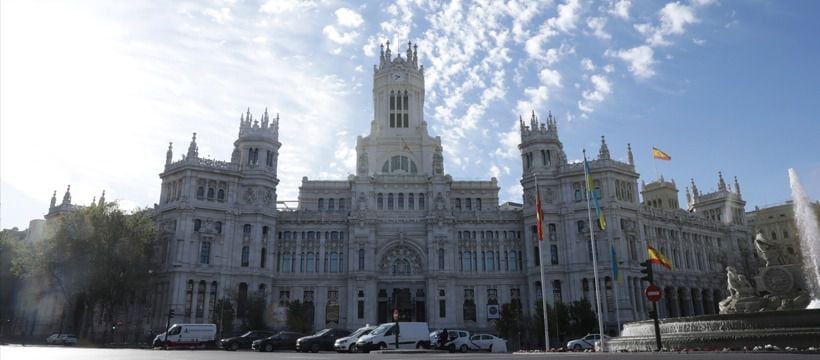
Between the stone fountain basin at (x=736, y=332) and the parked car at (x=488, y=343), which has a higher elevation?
the stone fountain basin at (x=736, y=332)

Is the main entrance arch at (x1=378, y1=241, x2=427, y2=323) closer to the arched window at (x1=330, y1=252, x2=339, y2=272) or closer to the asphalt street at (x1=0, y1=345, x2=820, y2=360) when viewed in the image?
the arched window at (x1=330, y1=252, x2=339, y2=272)

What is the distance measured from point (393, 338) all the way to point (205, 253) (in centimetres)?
3649

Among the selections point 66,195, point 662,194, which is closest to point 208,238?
point 66,195

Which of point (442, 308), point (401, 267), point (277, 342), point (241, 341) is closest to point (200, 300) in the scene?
point (241, 341)

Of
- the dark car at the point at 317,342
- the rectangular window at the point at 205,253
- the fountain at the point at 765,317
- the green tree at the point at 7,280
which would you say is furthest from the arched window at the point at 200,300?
the fountain at the point at 765,317

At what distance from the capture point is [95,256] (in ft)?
202

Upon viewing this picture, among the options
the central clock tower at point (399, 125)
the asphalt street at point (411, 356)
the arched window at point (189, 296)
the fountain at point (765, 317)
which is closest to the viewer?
the asphalt street at point (411, 356)

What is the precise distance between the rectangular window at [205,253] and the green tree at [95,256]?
561 cm

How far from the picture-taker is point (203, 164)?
70.1 metres

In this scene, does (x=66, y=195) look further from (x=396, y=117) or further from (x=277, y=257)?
(x=396, y=117)

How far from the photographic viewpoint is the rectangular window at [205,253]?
67062 mm

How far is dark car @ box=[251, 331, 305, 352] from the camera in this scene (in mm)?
42062

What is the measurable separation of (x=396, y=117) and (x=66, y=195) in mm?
50728

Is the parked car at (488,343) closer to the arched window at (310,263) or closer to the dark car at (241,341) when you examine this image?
the dark car at (241,341)
